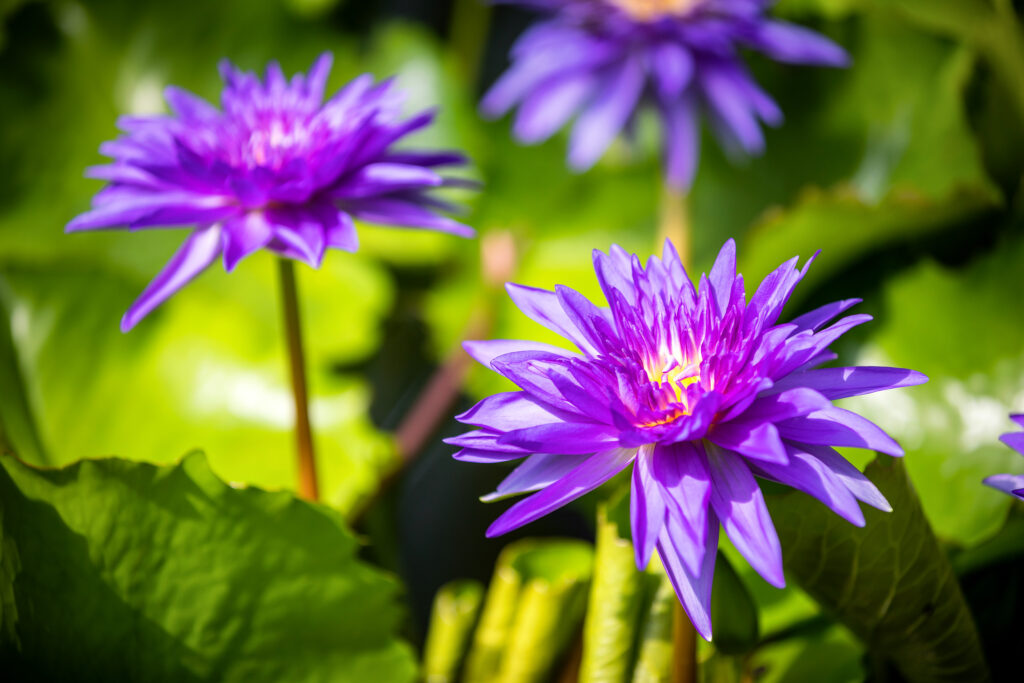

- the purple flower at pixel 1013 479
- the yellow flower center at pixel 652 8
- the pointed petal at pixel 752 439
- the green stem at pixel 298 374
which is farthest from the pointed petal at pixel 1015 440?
the yellow flower center at pixel 652 8

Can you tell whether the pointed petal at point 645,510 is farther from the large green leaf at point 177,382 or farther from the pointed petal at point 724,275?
the large green leaf at point 177,382

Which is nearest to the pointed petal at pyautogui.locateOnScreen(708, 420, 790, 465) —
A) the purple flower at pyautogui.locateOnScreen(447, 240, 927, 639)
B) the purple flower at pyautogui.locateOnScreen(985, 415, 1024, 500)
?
the purple flower at pyautogui.locateOnScreen(447, 240, 927, 639)

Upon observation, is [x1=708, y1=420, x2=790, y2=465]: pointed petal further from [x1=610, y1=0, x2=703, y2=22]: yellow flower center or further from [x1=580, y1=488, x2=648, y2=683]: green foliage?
[x1=610, y1=0, x2=703, y2=22]: yellow flower center

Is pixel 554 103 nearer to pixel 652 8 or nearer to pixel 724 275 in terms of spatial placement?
pixel 652 8

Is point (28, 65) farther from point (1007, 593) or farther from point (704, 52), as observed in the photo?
point (1007, 593)

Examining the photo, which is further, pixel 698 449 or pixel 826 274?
pixel 826 274

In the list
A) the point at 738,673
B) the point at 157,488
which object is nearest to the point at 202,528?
the point at 157,488
